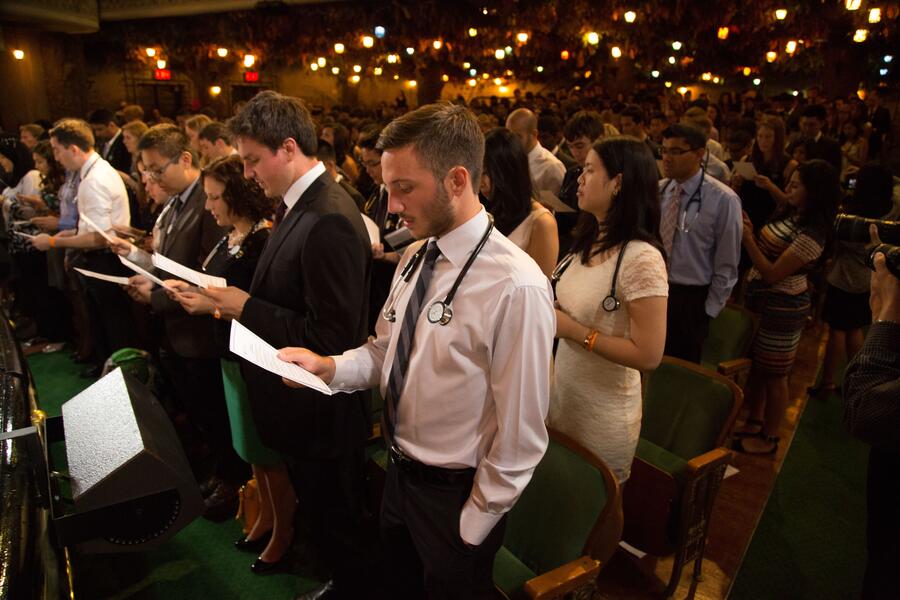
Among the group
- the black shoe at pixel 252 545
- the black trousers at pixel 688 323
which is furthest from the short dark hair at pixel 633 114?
the black shoe at pixel 252 545

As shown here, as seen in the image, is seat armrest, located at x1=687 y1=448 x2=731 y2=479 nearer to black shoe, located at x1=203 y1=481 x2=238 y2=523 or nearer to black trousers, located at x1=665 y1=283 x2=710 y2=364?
black trousers, located at x1=665 y1=283 x2=710 y2=364

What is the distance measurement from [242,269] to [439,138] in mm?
1280

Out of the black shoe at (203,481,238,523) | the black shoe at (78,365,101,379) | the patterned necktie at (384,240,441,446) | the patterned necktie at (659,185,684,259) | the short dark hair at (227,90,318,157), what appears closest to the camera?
the patterned necktie at (384,240,441,446)

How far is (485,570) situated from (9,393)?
1567mm

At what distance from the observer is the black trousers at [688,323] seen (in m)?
3.15

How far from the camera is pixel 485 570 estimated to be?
1495 millimetres

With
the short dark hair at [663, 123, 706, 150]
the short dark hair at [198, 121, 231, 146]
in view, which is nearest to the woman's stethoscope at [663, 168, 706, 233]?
the short dark hair at [663, 123, 706, 150]

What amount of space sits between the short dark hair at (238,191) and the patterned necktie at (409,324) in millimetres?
1157

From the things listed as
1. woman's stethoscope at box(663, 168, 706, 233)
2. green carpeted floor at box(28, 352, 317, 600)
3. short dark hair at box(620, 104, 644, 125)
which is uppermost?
short dark hair at box(620, 104, 644, 125)

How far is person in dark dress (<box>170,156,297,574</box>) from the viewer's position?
7.43ft

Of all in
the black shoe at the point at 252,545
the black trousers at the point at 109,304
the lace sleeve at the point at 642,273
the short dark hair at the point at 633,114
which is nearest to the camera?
the lace sleeve at the point at 642,273

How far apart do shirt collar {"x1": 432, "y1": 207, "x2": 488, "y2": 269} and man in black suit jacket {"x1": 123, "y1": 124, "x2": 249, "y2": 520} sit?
1.55 metres

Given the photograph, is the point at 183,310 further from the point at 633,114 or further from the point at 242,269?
the point at 633,114

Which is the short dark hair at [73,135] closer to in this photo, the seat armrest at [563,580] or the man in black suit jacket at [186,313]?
the man in black suit jacket at [186,313]
